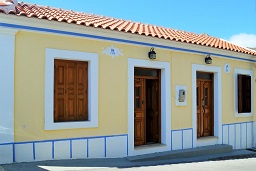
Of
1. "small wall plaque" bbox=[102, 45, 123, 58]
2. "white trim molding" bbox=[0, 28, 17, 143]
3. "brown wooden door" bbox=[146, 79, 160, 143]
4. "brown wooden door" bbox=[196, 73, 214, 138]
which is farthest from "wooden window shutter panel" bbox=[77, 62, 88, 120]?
"brown wooden door" bbox=[196, 73, 214, 138]

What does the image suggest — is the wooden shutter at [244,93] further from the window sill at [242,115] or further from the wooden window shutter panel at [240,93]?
the window sill at [242,115]

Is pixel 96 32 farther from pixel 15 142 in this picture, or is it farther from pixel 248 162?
pixel 248 162

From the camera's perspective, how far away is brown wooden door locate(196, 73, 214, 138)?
1002cm

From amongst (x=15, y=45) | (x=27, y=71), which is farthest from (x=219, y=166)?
(x=15, y=45)

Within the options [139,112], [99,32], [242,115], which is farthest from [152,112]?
[242,115]

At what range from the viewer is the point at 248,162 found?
823 centimetres

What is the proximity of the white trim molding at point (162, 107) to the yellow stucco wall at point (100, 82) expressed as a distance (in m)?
0.14

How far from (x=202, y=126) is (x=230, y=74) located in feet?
7.25

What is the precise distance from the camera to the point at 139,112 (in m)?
8.58

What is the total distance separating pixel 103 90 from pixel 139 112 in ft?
5.41

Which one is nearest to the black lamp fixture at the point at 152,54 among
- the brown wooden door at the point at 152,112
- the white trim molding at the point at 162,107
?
the white trim molding at the point at 162,107

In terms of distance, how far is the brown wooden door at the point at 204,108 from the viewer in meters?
10.0

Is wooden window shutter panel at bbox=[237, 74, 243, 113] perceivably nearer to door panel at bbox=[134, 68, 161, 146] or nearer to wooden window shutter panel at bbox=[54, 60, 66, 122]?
door panel at bbox=[134, 68, 161, 146]

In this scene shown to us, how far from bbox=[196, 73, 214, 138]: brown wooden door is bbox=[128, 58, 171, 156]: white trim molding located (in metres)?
1.75
